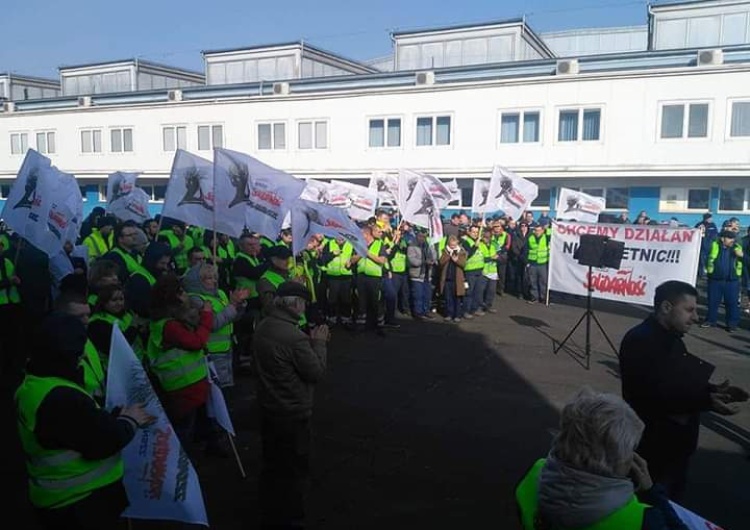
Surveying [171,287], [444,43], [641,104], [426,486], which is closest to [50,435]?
[171,287]

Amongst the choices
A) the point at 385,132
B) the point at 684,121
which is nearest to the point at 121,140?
the point at 385,132

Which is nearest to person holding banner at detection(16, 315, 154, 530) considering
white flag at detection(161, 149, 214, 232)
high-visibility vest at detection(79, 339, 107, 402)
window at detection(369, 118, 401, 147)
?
high-visibility vest at detection(79, 339, 107, 402)

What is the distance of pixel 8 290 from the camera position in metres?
7.85

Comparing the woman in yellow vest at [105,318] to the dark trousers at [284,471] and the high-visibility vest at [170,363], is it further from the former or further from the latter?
the dark trousers at [284,471]

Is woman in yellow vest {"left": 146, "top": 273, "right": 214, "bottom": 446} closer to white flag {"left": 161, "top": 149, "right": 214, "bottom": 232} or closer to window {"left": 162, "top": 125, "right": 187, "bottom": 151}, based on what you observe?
white flag {"left": 161, "top": 149, "right": 214, "bottom": 232}

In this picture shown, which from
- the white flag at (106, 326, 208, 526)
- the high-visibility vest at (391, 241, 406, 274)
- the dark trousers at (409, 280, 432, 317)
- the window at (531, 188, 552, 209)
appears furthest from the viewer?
the window at (531, 188, 552, 209)

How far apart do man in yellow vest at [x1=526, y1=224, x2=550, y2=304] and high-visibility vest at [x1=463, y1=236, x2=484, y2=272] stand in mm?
2481

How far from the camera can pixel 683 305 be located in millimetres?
4012

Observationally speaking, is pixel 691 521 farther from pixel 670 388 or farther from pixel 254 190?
pixel 254 190

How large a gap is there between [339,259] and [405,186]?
285 cm

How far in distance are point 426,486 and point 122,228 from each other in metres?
4.73

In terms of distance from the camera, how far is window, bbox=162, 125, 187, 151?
33.9 metres

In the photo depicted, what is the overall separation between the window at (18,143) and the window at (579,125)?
32747 millimetres

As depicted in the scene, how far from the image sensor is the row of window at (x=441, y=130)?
24406 mm
